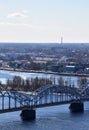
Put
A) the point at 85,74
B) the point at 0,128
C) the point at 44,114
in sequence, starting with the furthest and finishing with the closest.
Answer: the point at 85,74, the point at 44,114, the point at 0,128

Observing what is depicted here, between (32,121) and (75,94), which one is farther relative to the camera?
(75,94)

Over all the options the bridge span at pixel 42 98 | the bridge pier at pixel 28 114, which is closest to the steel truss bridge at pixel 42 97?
the bridge span at pixel 42 98

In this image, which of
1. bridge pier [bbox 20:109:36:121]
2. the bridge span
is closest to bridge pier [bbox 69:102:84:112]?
the bridge span

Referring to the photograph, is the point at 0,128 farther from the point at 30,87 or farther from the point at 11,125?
the point at 30,87

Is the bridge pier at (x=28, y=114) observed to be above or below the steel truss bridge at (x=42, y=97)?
below

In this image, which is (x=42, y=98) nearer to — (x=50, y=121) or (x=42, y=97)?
(x=42, y=97)

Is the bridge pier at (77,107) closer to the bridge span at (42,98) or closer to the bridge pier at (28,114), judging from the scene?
the bridge span at (42,98)

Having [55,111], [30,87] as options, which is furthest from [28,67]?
[55,111]

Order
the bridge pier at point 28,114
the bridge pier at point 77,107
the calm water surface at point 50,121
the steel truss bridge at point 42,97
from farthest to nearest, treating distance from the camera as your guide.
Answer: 1. the bridge pier at point 77,107
2. the steel truss bridge at point 42,97
3. the bridge pier at point 28,114
4. the calm water surface at point 50,121
